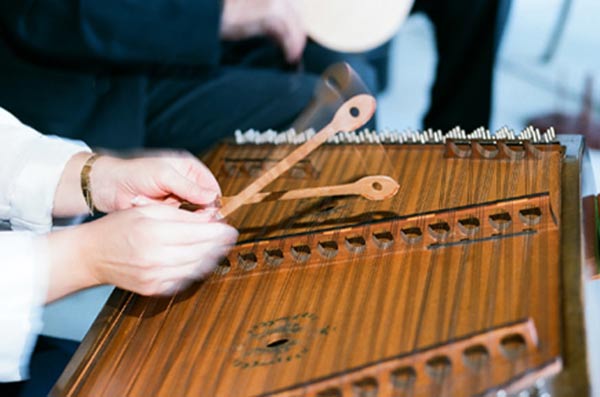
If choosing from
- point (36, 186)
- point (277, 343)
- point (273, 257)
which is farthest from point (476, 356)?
point (36, 186)

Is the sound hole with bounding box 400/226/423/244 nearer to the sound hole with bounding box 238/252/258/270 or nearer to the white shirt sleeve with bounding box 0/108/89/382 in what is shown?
the sound hole with bounding box 238/252/258/270

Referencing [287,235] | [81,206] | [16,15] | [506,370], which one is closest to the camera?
[506,370]

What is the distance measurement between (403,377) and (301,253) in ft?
1.09

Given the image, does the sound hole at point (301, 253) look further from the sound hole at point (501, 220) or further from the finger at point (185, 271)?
the sound hole at point (501, 220)

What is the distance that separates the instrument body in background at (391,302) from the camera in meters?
0.92

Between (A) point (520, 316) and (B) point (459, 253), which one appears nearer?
(A) point (520, 316)

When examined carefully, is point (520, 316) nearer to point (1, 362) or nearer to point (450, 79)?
point (1, 362)

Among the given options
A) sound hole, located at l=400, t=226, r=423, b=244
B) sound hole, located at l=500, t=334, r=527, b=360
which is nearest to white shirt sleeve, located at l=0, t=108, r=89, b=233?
sound hole, located at l=400, t=226, r=423, b=244

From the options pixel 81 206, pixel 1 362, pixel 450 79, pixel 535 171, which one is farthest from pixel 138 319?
pixel 450 79

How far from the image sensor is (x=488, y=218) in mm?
1178

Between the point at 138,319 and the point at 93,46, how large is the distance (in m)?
1.09

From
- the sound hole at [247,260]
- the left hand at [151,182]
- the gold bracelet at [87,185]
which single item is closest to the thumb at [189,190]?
the left hand at [151,182]

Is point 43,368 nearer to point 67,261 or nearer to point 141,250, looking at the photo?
point 67,261

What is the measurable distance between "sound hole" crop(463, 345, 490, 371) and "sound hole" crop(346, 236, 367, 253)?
294 mm
